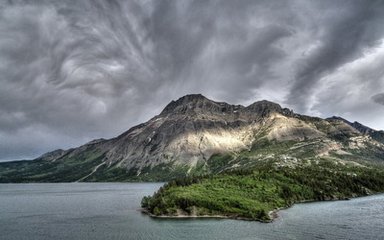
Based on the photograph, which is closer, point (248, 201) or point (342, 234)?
point (342, 234)

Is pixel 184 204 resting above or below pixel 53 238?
above

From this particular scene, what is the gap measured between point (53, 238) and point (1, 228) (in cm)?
3755

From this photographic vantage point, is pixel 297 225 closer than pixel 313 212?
Yes

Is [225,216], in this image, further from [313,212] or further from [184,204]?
[313,212]

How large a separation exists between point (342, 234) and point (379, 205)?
3591 inches

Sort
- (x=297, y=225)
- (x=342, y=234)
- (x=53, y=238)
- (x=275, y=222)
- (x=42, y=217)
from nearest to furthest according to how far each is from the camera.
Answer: (x=342, y=234) < (x=53, y=238) < (x=297, y=225) < (x=275, y=222) < (x=42, y=217)

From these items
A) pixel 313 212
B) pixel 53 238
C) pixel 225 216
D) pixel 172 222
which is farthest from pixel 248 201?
pixel 53 238

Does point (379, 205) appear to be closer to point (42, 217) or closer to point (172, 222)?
point (172, 222)

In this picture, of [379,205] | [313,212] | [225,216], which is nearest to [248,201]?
[225,216]

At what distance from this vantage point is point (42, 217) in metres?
187

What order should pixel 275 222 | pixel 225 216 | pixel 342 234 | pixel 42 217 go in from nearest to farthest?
pixel 342 234 → pixel 275 222 → pixel 225 216 → pixel 42 217

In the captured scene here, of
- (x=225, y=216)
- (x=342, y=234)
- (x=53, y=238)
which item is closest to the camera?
(x=342, y=234)

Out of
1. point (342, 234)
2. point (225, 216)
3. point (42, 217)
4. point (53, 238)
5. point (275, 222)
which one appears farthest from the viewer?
point (42, 217)

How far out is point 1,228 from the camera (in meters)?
154
